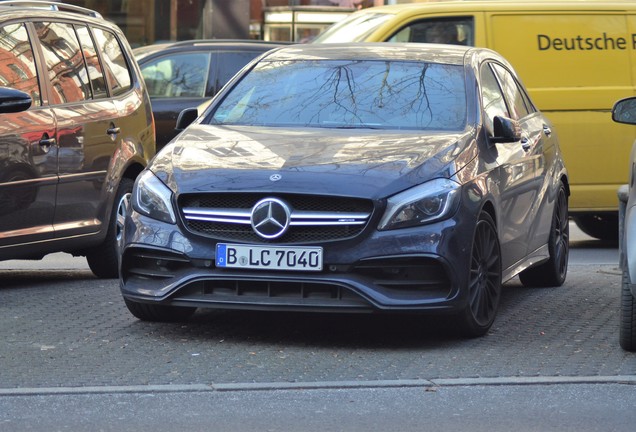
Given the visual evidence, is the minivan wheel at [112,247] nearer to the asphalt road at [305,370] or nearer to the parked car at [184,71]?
the asphalt road at [305,370]

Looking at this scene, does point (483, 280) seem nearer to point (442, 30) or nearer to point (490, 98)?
point (490, 98)

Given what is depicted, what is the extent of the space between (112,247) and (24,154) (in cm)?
142

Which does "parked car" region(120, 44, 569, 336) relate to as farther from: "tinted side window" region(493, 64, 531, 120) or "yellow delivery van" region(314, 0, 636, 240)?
"yellow delivery van" region(314, 0, 636, 240)

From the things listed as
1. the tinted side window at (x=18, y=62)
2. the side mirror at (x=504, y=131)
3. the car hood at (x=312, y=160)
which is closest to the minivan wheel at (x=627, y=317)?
the car hood at (x=312, y=160)

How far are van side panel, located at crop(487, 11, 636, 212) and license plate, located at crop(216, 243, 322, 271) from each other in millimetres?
5800

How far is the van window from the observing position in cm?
1293

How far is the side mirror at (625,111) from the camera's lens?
7.35 metres

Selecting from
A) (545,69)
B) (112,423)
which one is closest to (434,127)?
(112,423)

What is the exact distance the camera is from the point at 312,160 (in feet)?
25.4

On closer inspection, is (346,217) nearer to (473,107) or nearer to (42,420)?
(473,107)

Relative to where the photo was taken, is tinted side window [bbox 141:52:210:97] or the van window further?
tinted side window [bbox 141:52:210:97]

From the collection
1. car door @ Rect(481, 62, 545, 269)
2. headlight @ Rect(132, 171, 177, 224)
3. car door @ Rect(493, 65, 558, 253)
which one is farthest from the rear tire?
headlight @ Rect(132, 171, 177, 224)

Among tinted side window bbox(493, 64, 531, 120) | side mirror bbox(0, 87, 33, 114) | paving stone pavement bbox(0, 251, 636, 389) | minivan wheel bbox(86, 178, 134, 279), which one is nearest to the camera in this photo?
paving stone pavement bbox(0, 251, 636, 389)

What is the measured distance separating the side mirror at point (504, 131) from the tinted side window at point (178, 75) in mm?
7850
